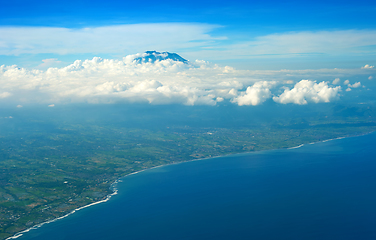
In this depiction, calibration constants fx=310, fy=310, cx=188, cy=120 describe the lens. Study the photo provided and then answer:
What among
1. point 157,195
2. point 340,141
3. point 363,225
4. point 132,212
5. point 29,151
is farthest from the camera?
point 340,141

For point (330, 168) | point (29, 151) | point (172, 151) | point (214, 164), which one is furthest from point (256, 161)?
point (29, 151)

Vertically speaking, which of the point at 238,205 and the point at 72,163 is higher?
the point at 72,163

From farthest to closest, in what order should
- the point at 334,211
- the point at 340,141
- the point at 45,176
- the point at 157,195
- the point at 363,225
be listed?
1. the point at 340,141
2. the point at 45,176
3. the point at 157,195
4. the point at 334,211
5. the point at 363,225

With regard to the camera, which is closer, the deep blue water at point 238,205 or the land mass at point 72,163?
the deep blue water at point 238,205

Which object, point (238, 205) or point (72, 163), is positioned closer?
point (238, 205)

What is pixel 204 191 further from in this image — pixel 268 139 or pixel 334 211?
pixel 268 139

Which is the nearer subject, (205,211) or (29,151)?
(205,211)

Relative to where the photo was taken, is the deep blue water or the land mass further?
the land mass
